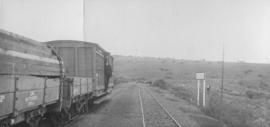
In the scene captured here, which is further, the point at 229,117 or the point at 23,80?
the point at 229,117

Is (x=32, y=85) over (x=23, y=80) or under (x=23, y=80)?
under

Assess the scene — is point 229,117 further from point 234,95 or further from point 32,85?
point 234,95

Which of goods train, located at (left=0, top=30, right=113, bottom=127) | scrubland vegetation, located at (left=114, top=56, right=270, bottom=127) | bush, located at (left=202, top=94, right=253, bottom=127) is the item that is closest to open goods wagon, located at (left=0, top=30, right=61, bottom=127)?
goods train, located at (left=0, top=30, right=113, bottom=127)

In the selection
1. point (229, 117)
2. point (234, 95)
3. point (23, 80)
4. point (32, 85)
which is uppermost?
point (23, 80)

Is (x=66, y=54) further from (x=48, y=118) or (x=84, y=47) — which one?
(x=48, y=118)

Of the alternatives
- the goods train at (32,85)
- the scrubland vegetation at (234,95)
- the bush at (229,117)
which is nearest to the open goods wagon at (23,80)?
the goods train at (32,85)

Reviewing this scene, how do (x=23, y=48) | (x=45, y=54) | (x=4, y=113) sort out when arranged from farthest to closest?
(x=45, y=54)
(x=23, y=48)
(x=4, y=113)

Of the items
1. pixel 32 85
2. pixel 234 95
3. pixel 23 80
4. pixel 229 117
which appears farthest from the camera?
pixel 234 95

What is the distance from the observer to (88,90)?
13.4 meters

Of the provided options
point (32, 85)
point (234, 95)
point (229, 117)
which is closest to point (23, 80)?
point (32, 85)

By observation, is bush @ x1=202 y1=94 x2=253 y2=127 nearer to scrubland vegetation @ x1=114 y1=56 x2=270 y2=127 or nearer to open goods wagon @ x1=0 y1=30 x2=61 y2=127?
Answer: scrubland vegetation @ x1=114 y1=56 x2=270 y2=127

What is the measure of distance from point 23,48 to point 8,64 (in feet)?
3.83

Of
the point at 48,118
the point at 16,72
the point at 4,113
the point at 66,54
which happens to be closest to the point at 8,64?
the point at 16,72

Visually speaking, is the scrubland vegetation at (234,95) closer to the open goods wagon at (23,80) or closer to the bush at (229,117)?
the bush at (229,117)
